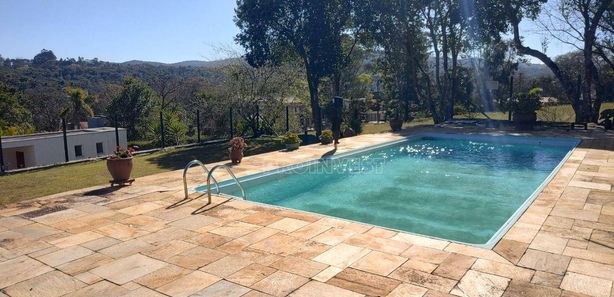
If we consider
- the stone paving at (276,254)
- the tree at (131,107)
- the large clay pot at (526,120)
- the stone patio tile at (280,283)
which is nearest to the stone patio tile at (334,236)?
the stone paving at (276,254)

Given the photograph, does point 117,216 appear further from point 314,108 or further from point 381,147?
point 314,108

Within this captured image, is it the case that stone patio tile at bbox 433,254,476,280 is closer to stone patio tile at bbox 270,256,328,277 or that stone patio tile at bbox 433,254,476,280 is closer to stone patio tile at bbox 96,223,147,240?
stone patio tile at bbox 270,256,328,277

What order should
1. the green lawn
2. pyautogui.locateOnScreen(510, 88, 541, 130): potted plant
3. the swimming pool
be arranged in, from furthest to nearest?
1. pyautogui.locateOnScreen(510, 88, 541, 130): potted plant
2. the green lawn
3. the swimming pool

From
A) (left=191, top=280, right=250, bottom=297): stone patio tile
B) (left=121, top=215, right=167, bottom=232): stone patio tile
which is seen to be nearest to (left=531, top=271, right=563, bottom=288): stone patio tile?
(left=191, top=280, right=250, bottom=297): stone patio tile

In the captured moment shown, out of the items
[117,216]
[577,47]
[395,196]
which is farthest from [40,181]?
[577,47]

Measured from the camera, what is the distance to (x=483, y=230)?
5.95m

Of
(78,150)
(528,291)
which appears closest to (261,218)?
(528,291)

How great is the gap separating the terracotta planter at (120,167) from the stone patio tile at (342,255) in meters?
4.88

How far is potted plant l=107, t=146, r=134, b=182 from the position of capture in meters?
7.45

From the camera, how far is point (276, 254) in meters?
4.19

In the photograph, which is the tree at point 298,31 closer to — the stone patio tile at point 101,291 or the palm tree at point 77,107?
the stone patio tile at point 101,291

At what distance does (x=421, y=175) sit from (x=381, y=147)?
11.9 ft

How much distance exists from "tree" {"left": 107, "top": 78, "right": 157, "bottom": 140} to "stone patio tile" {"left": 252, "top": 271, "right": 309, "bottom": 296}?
2540 centimetres

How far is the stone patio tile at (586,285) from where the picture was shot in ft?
10.6
